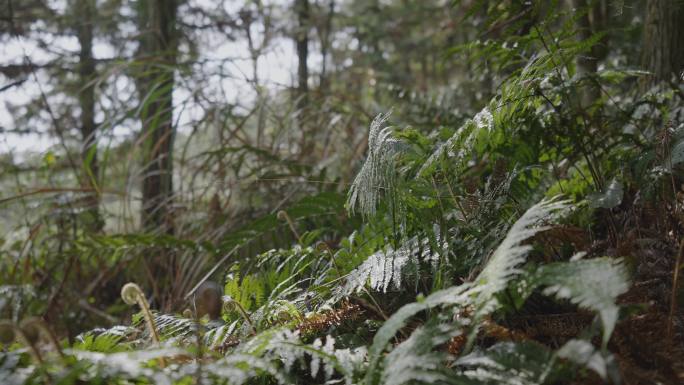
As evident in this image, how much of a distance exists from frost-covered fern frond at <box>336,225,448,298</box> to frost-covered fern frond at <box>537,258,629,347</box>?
21.0 inches

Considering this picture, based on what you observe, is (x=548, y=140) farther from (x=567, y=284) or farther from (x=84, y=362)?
(x=84, y=362)

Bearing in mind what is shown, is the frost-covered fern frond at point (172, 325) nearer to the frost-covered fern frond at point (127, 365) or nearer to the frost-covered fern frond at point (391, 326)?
the frost-covered fern frond at point (127, 365)

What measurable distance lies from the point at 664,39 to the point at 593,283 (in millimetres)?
1846

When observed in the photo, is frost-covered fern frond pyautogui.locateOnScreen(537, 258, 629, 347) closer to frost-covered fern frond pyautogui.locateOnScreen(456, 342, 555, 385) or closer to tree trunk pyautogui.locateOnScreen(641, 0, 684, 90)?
frost-covered fern frond pyautogui.locateOnScreen(456, 342, 555, 385)

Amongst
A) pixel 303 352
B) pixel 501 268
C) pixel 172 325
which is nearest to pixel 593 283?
pixel 501 268

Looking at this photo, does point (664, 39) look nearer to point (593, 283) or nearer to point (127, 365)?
point (593, 283)

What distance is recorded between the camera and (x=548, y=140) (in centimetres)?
217

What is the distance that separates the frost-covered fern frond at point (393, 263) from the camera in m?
1.61

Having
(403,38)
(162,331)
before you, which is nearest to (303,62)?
(403,38)

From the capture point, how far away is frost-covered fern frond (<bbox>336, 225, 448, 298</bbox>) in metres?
1.61

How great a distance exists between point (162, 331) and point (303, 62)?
5887mm

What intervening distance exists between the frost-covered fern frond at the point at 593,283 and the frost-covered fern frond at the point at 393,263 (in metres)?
0.53

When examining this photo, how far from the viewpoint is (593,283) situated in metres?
0.97

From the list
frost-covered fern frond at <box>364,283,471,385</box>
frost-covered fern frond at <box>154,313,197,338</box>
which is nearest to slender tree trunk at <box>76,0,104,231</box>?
frost-covered fern frond at <box>154,313,197,338</box>
